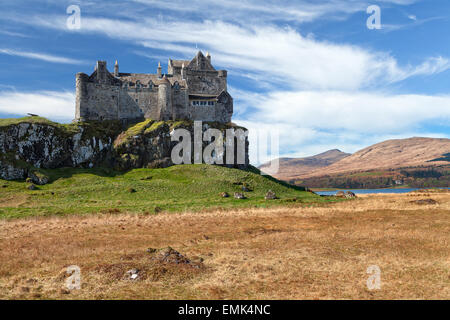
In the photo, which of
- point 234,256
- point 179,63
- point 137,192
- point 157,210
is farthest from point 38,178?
point 234,256

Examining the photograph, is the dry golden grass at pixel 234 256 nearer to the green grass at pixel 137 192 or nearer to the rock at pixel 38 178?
the green grass at pixel 137 192

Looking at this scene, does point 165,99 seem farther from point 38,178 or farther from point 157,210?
point 157,210

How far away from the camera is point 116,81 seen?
284 ft

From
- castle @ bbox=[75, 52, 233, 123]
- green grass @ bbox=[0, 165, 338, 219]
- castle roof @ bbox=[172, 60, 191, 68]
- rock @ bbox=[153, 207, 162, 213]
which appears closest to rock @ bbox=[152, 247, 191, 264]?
green grass @ bbox=[0, 165, 338, 219]

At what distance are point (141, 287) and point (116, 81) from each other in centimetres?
8144

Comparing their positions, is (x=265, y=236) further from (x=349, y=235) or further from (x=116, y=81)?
(x=116, y=81)

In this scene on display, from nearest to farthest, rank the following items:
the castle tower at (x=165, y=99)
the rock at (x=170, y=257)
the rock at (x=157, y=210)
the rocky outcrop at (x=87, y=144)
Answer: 1. the rock at (x=170, y=257)
2. the rock at (x=157, y=210)
3. the rocky outcrop at (x=87, y=144)
4. the castle tower at (x=165, y=99)

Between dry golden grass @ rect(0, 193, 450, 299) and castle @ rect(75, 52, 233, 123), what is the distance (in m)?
56.4

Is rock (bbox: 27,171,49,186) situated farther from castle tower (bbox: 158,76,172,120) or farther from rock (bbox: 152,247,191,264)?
rock (bbox: 152,247,191,264)

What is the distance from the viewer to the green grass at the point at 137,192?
44281 millimetres

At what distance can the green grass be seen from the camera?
145 feet

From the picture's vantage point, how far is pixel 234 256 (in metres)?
19.8

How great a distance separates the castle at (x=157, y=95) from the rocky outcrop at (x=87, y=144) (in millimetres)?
3918

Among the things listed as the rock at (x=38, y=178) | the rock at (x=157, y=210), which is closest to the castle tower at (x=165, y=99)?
the rock at (x=38, y=178)
